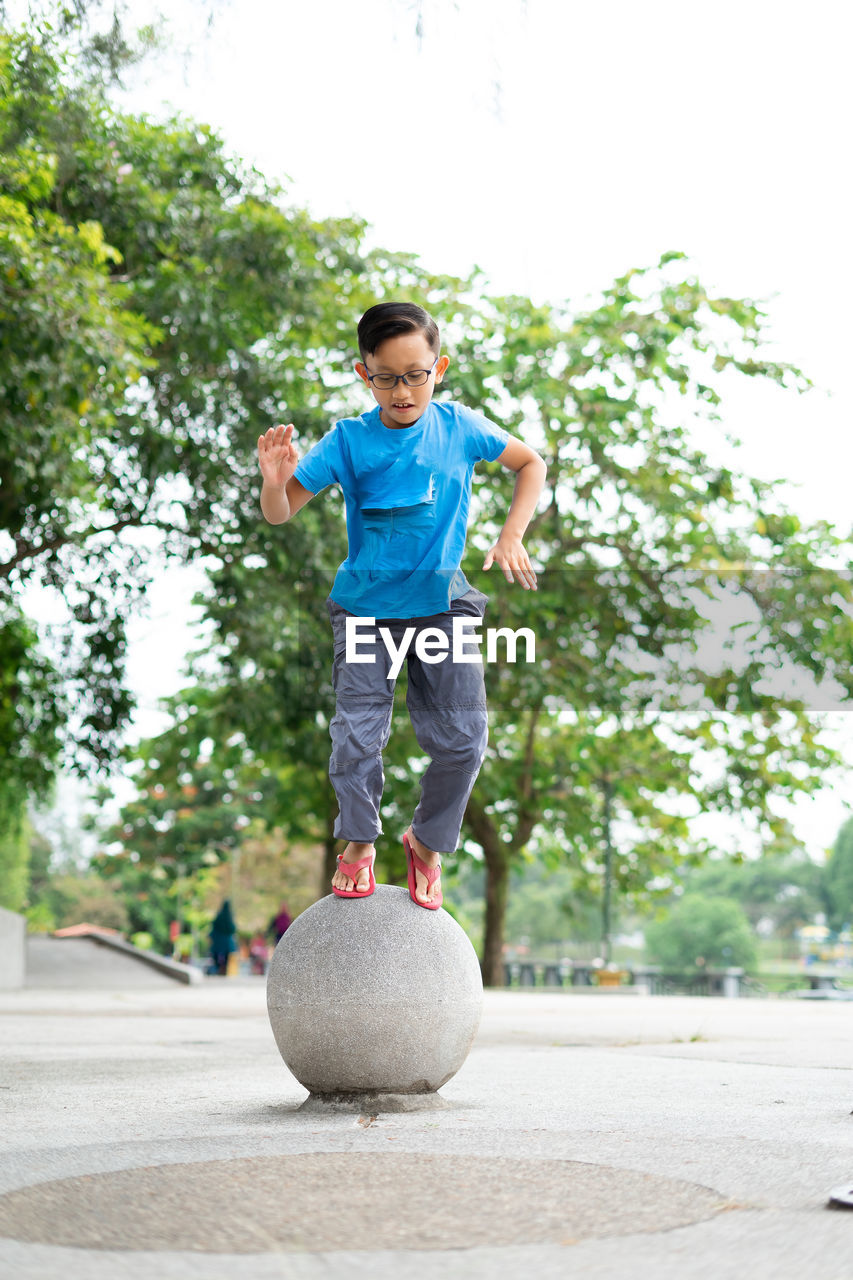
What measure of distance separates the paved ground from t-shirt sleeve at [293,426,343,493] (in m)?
2.26

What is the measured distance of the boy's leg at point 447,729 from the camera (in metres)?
4.75

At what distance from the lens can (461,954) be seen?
4.88 meters

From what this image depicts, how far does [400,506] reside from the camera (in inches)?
185

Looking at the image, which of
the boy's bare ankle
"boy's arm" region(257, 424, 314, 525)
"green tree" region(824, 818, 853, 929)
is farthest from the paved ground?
"green tree" region(824, 818, 853, 929)

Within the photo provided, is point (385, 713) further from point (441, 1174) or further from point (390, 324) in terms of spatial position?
point (441, 1174)

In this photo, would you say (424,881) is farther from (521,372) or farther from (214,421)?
(521,372)

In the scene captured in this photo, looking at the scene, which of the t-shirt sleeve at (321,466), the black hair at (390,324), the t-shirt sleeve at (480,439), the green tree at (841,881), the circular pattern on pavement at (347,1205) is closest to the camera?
the circular pattern on pavement at (347,1205)

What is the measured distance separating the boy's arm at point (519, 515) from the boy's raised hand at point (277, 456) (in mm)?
803

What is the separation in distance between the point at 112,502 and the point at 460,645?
11838mm

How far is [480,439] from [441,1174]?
2.70 m

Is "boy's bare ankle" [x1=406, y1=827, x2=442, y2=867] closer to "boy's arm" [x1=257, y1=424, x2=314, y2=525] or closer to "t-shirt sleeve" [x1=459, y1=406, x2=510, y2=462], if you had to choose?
"boy's arm" [x1=257, y1=424, x2=314, y2=525]

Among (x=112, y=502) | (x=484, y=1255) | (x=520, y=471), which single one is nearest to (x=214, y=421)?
(x=112, y=502)

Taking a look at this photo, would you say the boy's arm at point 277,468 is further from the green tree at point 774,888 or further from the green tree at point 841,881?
the green tree at point 774,888

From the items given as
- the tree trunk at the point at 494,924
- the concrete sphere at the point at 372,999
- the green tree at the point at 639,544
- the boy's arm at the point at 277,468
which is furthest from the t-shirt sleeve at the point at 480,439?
the tree trunk at the point at 494,924
